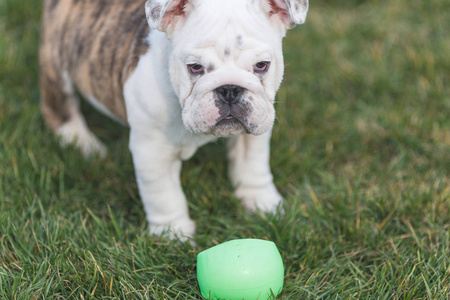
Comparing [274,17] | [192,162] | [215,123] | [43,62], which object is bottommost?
[192,162]

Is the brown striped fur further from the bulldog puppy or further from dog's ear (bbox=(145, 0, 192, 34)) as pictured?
dog's ear (bbox=(145, 0, 192, 34))

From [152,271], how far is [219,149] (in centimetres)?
120

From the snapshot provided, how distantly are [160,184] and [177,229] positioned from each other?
11.2 inches

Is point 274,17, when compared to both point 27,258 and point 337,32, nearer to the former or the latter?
point 27,258

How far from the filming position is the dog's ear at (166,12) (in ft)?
8.39

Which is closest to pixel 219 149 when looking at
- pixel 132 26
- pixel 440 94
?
pixel 132 26

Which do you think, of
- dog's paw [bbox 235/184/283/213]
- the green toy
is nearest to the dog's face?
the green toy

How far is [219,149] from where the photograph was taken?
381cm

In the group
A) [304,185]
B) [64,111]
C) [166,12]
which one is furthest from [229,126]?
[64,111]

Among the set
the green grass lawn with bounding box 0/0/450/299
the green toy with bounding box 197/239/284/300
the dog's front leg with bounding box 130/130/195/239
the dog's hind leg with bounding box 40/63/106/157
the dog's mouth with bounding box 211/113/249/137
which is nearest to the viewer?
the green toy with bounding box 197/239/284/300

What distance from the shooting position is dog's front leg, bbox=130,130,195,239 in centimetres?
297

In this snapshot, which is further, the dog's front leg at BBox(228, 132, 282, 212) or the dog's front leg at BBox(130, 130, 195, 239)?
the dog's front leg at BBox(228, 132, 282, 212)

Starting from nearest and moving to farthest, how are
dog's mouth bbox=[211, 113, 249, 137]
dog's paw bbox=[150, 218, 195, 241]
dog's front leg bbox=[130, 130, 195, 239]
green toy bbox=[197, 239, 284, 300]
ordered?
green toy bbox=[197, 239, 284, 300] < dog's mouth bbox=[211, 113, 249, 137] < dog's front leg bbox=[130, 130, 195, 239] < dog's paw bbox=[150, 218, 195, 241]

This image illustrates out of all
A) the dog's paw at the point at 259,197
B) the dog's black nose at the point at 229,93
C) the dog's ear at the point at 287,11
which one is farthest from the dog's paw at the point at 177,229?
the dog's ear at the point at 287,11
